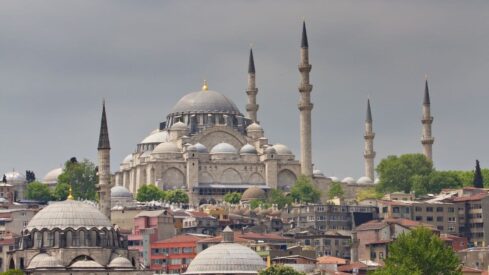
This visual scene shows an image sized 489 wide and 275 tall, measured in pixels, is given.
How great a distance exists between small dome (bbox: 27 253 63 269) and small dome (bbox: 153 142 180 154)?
170 feet

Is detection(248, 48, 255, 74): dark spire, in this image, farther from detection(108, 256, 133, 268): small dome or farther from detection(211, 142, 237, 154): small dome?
detection(108, 256, 133, 268): small dome

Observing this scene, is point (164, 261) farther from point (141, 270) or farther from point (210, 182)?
point (210, 182)

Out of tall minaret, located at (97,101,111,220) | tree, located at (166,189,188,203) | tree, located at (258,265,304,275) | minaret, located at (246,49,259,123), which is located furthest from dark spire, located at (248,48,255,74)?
tree, located at (258,265,304,275)

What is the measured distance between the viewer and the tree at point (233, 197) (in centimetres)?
12206

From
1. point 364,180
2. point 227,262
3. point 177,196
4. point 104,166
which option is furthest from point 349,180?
point 227,262

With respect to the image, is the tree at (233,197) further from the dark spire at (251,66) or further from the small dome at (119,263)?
the small dome at (119,263)

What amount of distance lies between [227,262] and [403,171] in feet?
167

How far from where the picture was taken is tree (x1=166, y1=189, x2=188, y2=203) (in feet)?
393

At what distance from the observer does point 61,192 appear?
118m

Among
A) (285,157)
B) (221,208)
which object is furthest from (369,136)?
(221,208)

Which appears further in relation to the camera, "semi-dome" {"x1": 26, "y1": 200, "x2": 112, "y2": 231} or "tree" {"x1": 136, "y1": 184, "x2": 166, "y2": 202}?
"tree" {"x1": 136, "y1": 184, "x2": 166, "y2": 202}

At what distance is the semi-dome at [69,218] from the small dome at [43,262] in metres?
1.69

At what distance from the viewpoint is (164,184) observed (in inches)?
4956

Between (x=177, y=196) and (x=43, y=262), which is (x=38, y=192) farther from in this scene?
(x=43, y=262)
